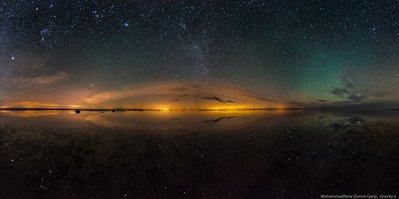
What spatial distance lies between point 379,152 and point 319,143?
4313 millimetres

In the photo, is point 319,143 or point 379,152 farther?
point 319,143

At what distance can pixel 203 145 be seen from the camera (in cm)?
1733

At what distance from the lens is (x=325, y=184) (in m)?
9.07

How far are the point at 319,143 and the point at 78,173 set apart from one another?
1690 centimetres

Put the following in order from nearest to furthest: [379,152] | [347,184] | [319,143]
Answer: [347,184], [379,152], [319,143]

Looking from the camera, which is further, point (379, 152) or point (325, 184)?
point (379, 152)

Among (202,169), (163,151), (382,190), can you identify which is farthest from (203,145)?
(382,190)

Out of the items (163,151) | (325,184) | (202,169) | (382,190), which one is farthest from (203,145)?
(382,190)

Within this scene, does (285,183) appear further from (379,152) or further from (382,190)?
(379,152)

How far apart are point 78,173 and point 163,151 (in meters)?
5.57

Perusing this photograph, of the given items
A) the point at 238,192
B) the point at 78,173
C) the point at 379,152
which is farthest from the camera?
the point at 379,152

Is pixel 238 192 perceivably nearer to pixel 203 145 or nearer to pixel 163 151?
pixel 163 151

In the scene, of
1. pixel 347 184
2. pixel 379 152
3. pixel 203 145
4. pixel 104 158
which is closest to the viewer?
pixel 347 184

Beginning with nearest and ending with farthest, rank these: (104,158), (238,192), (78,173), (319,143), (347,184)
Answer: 1. (238,192)
2. (347,184)
3. (78,173)
4. (104,158)
5. (319,143)
